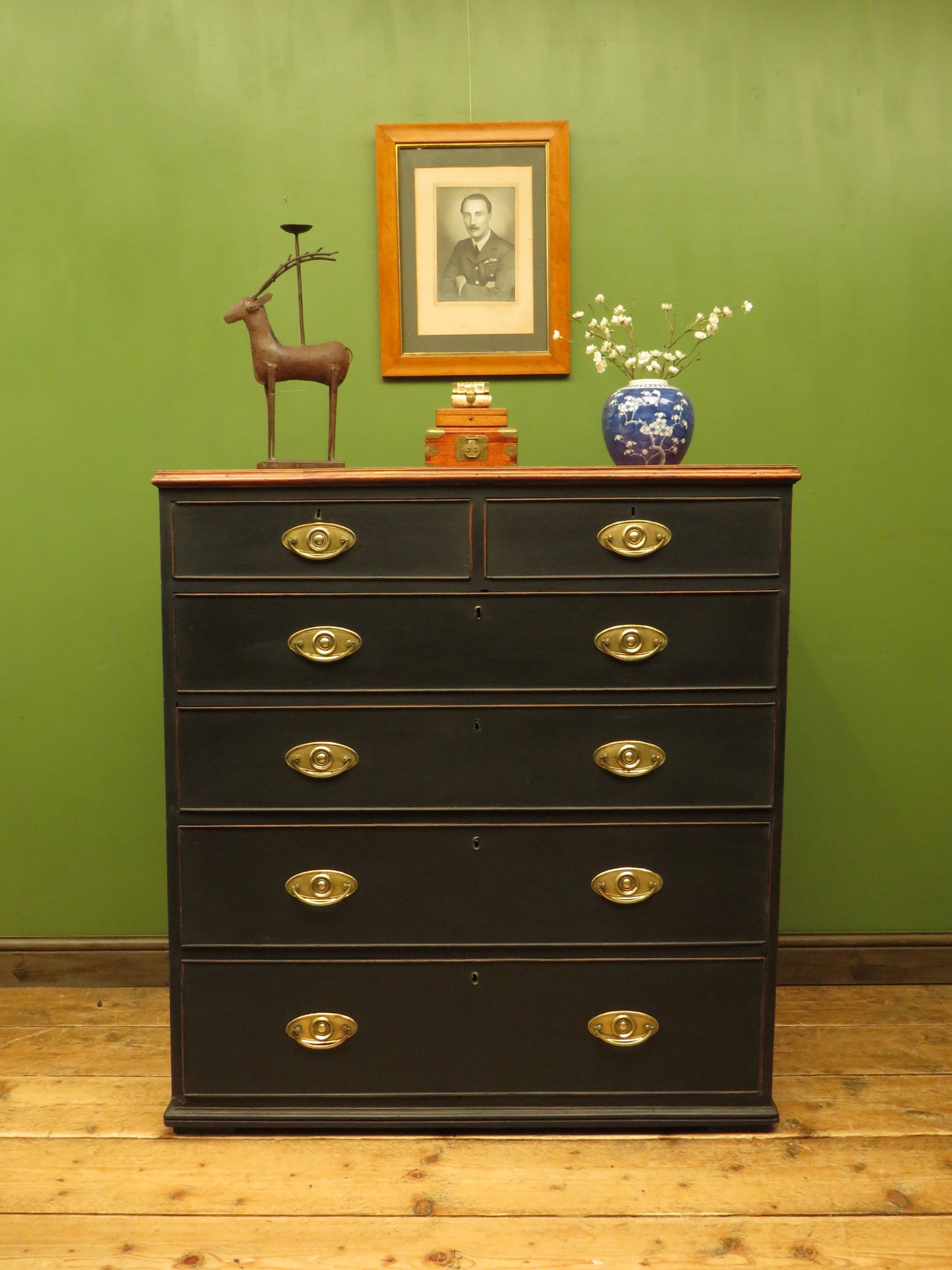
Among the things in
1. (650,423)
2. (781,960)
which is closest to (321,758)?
(650,423)

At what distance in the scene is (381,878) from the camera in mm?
1827

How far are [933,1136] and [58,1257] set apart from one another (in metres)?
1.63

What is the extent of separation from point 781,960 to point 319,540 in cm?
171

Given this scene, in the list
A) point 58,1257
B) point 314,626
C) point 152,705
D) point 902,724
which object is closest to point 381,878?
point 314,626

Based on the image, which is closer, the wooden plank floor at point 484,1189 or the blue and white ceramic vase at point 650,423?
Result: the wooden plank floor at point 484,1189

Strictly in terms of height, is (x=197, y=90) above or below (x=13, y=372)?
above

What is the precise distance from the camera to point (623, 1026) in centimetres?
Result: 183

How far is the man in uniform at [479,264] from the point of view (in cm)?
234

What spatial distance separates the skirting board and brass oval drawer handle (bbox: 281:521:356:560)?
1338 mm

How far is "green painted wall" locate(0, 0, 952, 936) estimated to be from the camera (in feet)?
7.55

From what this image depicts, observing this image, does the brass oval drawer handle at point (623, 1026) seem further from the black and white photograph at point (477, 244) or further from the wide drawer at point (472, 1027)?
the black and white photograph at point (477, 244)

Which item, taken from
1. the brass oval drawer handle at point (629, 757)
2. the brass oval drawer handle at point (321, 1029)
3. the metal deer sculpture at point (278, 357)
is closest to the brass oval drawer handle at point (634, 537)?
the brass oval drawer handle at point (629, 757)

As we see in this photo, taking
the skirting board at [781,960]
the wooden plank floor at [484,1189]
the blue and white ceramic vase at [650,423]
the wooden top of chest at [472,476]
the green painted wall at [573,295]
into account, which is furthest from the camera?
the skirting board at [781,960]

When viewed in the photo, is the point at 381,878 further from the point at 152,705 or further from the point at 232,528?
the point at 152,705
